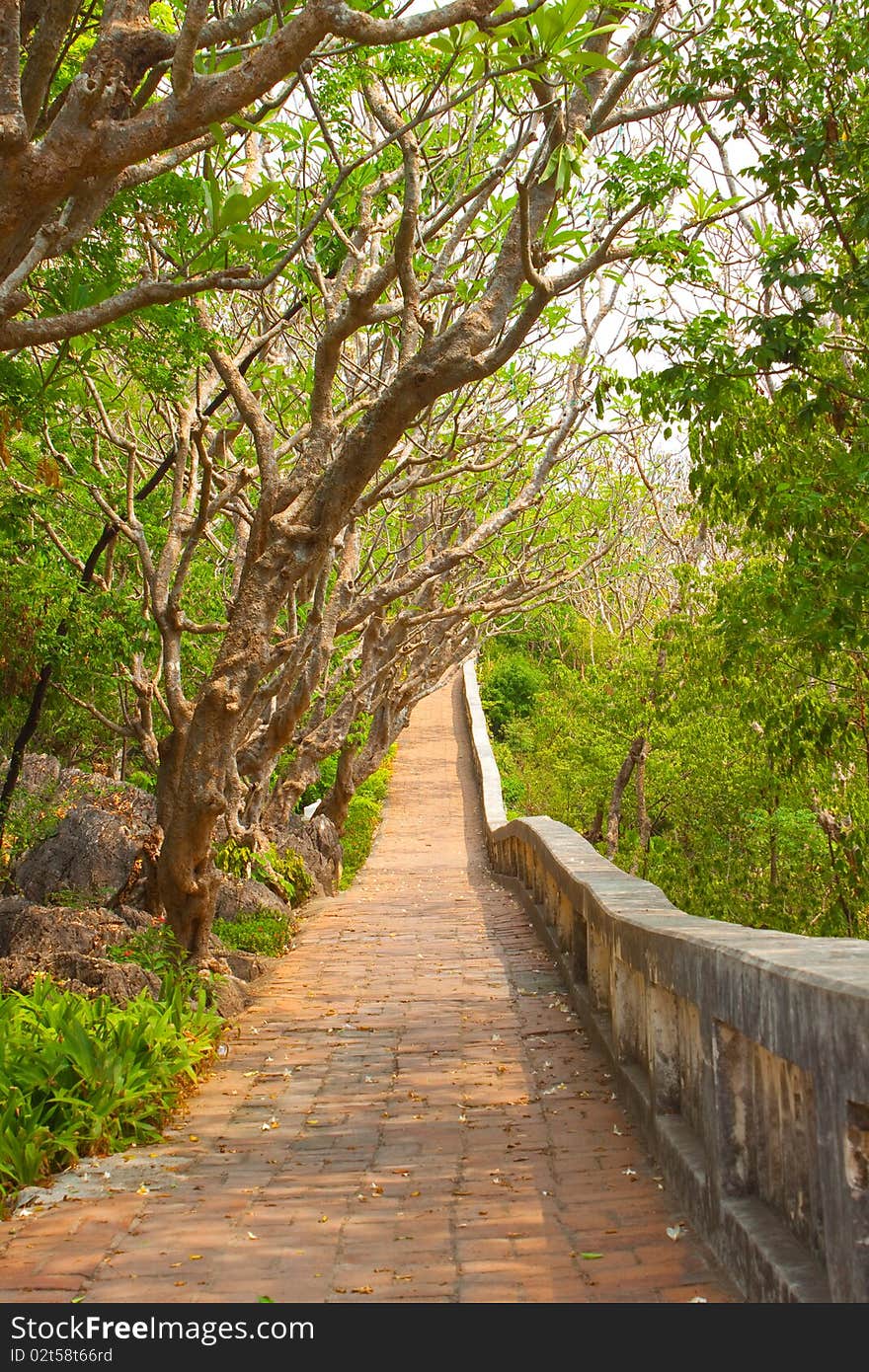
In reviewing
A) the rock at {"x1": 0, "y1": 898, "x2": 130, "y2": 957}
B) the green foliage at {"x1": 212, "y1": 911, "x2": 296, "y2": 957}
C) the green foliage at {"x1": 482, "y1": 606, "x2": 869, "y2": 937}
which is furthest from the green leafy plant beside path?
the green foliage at {"x1": 482, "y1": 606, "x2": 869, "y2": 937}

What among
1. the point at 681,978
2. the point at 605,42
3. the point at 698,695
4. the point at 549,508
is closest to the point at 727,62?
the point at 605,42

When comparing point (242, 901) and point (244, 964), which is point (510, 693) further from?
point (244, 964)

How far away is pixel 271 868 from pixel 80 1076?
7.88 m

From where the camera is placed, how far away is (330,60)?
29.7ft

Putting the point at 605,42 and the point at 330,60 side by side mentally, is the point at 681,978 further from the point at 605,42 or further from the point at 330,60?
the point at 330,60

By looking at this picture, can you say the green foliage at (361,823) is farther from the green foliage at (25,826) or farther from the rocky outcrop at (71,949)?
the rocky outcrop at (71,949)

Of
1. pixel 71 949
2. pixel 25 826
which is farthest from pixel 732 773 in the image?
pixel 71 949

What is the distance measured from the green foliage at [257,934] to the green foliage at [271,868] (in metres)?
0.63

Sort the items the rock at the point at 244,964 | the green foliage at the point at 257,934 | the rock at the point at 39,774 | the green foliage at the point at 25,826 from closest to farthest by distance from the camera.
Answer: the rock at the point at 244,964, the green foliage at the point at 257,934, the green foliage at the point at 25,826, the rock at the point at 39,774

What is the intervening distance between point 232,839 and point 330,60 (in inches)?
265

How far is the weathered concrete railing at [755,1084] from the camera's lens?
8.38 feet

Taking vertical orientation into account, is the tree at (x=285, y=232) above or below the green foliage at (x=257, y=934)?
above

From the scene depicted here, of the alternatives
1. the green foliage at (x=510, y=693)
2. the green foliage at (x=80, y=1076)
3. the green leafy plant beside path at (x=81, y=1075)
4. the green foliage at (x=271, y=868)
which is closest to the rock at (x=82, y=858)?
the green foliage at (x=271, y=868)

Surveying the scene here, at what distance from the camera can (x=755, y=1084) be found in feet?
11.2
